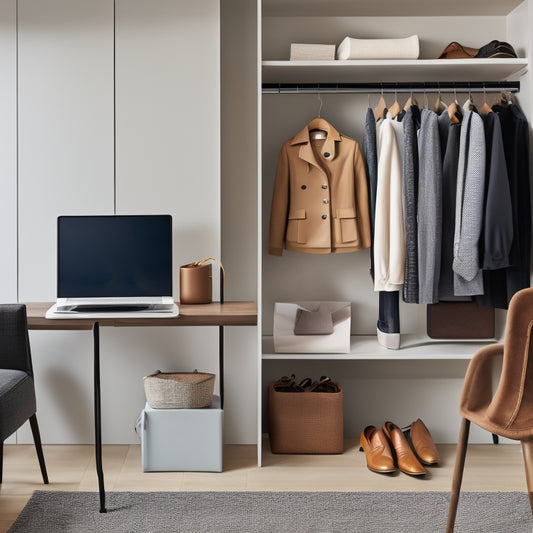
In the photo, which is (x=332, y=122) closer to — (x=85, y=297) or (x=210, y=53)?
(x=210, y=53)

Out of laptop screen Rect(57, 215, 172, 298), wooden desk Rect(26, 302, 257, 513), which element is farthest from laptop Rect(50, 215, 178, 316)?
wooden desk Rect(26, 302, 257, 513)

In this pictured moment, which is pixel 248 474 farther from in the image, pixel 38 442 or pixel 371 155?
pixel 371 155

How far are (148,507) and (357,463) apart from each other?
0.98 metres

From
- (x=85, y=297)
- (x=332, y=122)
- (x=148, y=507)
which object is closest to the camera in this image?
(x=148, y=507)

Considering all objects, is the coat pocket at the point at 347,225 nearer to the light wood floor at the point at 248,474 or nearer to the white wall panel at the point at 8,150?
the light wood floor at the point at 248,474

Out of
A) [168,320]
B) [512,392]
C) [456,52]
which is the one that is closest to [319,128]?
[456,52]

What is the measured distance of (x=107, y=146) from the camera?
10.1 ft

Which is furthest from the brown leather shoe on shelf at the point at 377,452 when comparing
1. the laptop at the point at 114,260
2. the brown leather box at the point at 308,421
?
the laptop at the point at 114,260

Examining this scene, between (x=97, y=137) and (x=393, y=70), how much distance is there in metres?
1.44

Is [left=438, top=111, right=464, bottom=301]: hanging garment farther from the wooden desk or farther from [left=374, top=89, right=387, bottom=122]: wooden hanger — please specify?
the wooden desk

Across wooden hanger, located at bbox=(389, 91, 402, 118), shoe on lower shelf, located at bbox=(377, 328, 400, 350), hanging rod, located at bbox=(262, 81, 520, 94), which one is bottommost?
shoe on lower shelf, located at bbox=(377, 328, 400, 350)

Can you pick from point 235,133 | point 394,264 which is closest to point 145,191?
point 235,133

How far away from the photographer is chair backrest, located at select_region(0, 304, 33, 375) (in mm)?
2539

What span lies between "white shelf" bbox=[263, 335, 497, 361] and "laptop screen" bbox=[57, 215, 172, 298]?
63cm
